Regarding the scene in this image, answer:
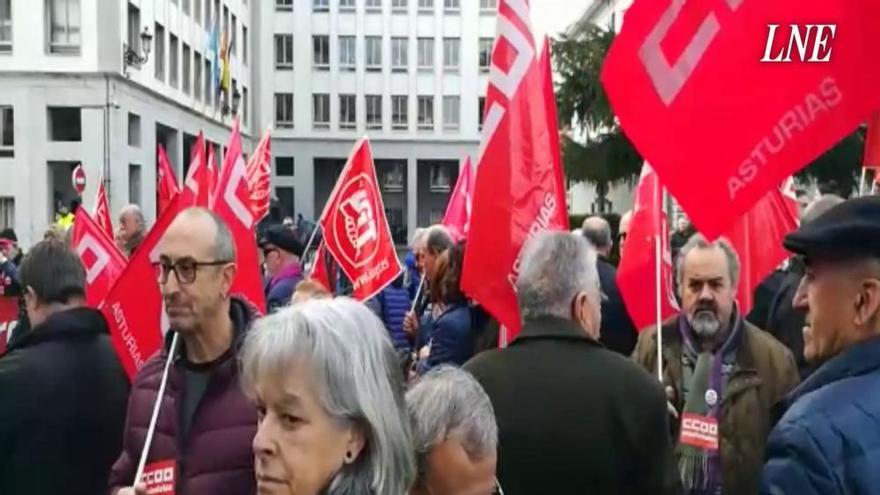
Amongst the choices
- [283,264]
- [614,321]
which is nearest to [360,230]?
[283,264]

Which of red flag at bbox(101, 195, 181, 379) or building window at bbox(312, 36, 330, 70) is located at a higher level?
building window at bbox(312, 36, 330, 70)

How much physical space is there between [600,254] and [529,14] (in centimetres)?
298

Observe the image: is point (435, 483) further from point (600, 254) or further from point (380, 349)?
point (600, 254)

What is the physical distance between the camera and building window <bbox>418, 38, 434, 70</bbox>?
6612 cm

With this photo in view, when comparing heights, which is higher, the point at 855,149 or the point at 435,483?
the point at 855,149

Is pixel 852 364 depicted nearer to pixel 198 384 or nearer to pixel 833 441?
pixel 833 441

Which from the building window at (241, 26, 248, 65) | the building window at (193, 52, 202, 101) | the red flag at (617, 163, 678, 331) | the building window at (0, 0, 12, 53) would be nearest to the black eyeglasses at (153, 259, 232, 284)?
the red flag at (617, 163, 678, 331)

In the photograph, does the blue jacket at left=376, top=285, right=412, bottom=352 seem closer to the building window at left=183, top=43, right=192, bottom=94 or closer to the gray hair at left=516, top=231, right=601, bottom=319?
the gray hair at left=516, top=231, right=601, bottom=319

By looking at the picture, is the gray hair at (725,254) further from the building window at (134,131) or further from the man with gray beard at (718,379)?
the building window at (134,131)

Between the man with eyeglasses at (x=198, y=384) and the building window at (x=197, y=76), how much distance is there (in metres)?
41.9

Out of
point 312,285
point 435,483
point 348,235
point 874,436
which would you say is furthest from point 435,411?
point 348,235

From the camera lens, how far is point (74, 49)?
1319 inches

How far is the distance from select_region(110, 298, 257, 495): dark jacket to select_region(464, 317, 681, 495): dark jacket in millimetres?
823

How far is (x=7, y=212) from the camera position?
33281mm
